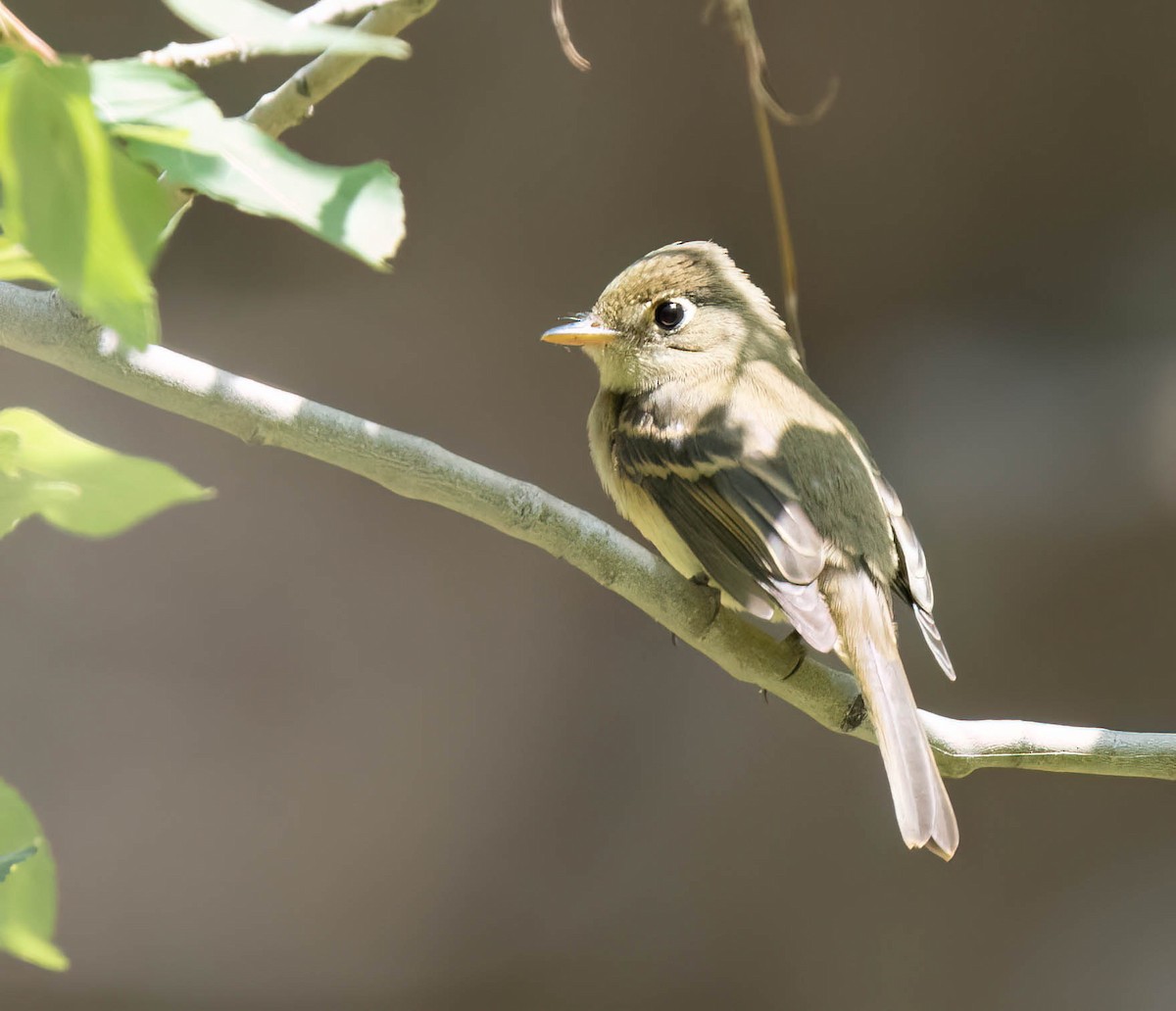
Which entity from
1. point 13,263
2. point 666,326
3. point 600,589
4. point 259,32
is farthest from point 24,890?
point 600,589

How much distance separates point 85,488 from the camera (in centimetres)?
75

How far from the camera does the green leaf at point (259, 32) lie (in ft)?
2.07

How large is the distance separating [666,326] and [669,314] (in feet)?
0.11

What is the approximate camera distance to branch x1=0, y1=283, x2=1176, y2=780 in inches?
65.9

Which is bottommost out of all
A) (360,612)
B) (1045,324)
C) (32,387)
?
(360,612)

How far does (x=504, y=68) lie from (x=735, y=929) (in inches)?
134

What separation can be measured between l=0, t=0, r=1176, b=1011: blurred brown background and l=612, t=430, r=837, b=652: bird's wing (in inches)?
91.8

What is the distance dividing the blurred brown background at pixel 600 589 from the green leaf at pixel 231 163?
13.5 feet

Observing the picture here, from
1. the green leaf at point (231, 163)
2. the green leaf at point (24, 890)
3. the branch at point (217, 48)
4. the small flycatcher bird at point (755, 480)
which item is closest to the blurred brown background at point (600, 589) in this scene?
the small flycatcher bird at point (755, 480)

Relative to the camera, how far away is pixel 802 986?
4996mm

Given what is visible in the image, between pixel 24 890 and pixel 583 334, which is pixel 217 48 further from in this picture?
pixel 583 334

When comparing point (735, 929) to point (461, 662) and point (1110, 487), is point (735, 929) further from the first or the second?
point (1110, 487)

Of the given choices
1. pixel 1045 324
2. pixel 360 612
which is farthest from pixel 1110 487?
pixel 360 612

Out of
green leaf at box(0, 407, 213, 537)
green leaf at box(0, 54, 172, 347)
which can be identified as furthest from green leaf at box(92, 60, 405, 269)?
green leaf at box(0, 407, 213, 537)
